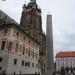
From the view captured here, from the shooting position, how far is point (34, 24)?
62000mm

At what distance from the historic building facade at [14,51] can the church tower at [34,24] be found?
75.1ft

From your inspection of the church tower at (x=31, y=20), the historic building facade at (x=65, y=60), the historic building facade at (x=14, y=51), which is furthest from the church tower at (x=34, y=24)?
the historic building facade at (x=65, y=60)

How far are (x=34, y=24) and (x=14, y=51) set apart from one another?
34.1m

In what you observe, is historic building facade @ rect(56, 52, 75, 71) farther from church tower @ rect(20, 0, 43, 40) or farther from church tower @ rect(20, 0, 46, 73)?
church tower @ rect(20, 0, 43, 40)

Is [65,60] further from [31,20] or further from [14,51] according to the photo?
[14,51]

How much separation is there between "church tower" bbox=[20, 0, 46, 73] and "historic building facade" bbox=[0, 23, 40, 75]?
75.1ft

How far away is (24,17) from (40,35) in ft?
38.8

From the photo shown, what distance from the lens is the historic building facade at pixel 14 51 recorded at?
89.8 feet

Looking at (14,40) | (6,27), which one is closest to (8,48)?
(14,40)

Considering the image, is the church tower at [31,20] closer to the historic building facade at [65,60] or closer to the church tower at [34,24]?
the church tower at [34,24]

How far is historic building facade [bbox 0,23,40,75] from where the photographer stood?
27359mm

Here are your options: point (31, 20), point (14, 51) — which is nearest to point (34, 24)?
point (31, 20)

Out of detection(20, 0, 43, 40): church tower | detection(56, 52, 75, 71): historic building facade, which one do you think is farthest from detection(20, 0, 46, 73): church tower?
detection(56, 52, 75, 71): historic building facade

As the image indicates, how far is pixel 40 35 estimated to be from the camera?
206ft
